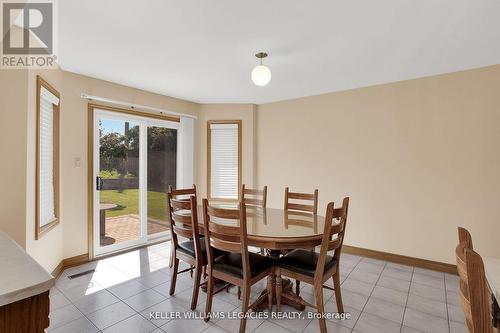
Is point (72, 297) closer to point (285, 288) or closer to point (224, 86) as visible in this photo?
point (285, 288)

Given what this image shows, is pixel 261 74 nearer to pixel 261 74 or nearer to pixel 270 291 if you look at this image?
pixel 261 74

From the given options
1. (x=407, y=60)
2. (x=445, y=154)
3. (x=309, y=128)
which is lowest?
(x=445, y=154)

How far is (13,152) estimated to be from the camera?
2.09 m

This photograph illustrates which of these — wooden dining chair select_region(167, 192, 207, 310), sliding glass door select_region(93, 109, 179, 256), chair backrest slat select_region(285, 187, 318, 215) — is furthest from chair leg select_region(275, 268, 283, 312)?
sliding glass door select_region(93, 109, 179, 256)

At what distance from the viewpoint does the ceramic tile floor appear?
205cm

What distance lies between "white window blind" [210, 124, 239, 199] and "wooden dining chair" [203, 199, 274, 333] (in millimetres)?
2511

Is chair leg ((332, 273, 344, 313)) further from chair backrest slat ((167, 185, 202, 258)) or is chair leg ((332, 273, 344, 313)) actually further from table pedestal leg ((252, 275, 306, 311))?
chair backrest slat ((167, 185, 202, 258))

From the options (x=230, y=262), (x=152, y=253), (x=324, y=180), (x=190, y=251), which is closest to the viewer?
(x=230, y=262)

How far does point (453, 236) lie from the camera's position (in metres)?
3.05

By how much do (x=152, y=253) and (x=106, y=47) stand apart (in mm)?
2725

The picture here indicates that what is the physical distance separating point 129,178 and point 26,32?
6.91ft

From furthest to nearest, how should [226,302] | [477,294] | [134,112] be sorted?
[134,112] → [226,302] → [477,294]

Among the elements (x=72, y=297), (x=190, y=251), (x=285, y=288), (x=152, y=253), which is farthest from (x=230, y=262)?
(x=152, y=253)

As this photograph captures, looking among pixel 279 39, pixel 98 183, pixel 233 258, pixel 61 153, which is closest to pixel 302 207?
pixel 233 258
